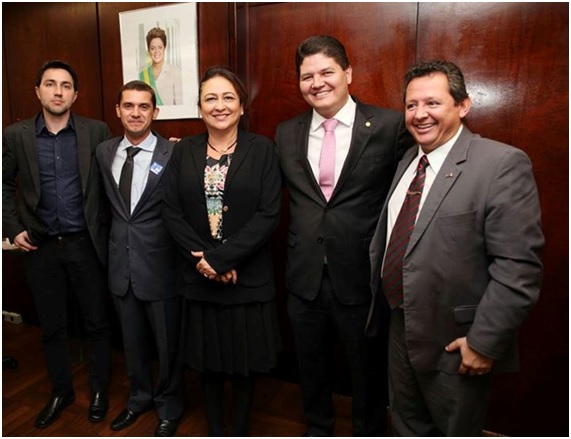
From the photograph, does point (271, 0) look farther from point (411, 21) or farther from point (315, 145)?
point (315, 145)

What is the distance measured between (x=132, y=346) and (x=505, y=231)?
73.6 inches

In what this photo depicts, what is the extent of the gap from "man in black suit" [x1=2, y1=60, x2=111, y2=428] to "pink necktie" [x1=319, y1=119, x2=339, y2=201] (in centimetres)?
124

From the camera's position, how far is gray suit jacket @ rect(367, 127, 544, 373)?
3.96 feet

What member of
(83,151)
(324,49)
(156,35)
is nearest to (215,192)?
(324,49)

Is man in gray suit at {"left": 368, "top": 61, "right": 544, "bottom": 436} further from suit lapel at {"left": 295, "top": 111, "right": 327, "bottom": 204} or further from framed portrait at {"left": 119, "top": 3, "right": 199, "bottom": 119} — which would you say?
framed portrait at {"left": 119, "top": 3, "right": 199, "bottom": 119}

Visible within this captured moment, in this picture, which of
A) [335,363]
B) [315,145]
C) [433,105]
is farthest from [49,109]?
[335,363]

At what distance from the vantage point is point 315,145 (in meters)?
1.80

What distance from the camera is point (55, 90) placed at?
2104 millimetres

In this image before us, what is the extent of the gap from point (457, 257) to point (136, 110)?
1632 millimetres

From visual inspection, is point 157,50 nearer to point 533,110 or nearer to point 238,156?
point 238,156

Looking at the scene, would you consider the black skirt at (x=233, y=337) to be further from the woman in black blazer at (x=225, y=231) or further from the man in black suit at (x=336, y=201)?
the man in black suit at (x=336, y=201)

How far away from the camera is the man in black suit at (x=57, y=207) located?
2121 mm

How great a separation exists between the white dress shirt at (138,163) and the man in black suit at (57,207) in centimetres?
18

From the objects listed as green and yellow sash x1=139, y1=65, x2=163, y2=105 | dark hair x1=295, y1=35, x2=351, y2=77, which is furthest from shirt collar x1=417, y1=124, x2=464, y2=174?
green and yellow sash x1=139, y1=65, x2=163, y2=105
